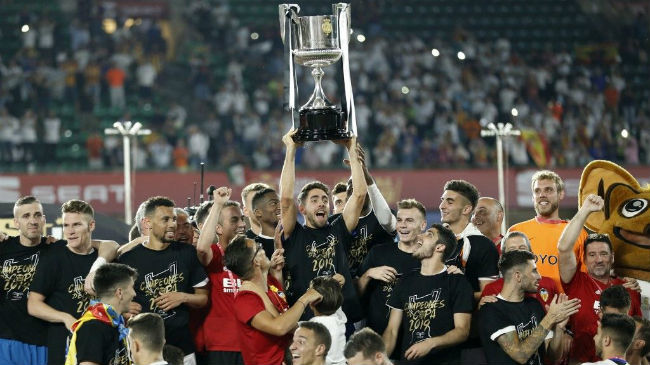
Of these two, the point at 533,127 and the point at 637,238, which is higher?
the point at 533,127

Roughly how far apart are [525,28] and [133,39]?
8.29 metres

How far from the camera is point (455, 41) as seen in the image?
890 inches

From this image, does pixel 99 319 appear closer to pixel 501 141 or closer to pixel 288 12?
pixel 288 12

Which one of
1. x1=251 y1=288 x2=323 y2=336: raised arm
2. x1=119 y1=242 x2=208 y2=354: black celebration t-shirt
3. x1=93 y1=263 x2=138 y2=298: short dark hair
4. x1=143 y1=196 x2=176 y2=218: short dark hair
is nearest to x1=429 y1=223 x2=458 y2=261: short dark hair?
x1=251 y1=288 x2=323 y2=336: raised arm

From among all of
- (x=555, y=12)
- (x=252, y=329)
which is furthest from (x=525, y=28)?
(x=252, y=329)

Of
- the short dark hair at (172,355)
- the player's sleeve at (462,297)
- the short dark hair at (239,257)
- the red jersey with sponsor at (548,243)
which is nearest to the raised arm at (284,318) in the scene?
the short dark hair at (239,257)

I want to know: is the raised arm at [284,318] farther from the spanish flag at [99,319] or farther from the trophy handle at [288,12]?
the trophy handle at [288,12]

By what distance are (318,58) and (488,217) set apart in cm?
171

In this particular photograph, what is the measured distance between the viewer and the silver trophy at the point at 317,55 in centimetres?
655

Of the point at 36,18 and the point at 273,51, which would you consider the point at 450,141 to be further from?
the point at 36,18

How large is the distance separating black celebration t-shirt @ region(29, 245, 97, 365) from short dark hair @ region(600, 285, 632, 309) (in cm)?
309

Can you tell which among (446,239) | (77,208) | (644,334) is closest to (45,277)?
(77,208)

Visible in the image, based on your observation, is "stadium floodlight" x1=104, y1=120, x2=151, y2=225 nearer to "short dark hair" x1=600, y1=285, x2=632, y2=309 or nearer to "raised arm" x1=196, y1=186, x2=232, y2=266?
"raised arm" x1=196, y1=186, x2=232, y2=266

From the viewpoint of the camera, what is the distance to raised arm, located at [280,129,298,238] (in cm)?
646
